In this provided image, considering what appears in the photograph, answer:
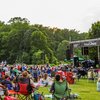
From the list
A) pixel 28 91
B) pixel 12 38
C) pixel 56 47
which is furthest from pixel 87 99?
pixel 56 47

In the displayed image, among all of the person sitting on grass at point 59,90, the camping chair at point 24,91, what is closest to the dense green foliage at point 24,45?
the camping chair at point 24,91

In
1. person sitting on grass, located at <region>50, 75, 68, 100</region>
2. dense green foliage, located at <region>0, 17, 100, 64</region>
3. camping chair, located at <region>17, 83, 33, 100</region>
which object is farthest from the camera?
dense green foliage, located at <region>0, 17, 100, 64</region>

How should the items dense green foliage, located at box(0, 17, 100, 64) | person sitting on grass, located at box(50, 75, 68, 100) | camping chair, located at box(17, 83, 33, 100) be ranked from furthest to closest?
dense green foliage, located at box(0, 17, 100, 64)
camping chair, located at box(17, 83, 33, 100)
person sitting on grass, located at box(50, 75, 68, 100)

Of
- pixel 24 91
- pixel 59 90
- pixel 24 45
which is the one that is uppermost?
pixel 24 45

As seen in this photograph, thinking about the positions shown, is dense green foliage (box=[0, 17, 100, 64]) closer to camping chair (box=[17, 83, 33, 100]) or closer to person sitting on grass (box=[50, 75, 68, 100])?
camping chair (box=[17, 83, 33, 100])

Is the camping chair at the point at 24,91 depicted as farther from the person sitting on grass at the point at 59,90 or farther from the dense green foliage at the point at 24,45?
the dense green foliage at the point at 24,45

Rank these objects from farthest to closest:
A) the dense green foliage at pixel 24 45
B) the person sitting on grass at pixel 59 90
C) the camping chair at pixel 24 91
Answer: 1. the dense green foliage at pixel 24 45
2. the camping chair at pixel 24 91
3. the person sitting on grass at pixel 59 90

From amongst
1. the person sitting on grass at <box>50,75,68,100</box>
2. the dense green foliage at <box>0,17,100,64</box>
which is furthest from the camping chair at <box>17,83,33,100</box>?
the dense green foliage at <box>0,17,100,64</box>

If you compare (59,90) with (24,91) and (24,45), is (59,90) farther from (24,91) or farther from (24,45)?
(24,45)

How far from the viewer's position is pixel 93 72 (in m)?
34.2

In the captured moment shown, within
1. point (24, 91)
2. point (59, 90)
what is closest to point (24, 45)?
point (24, 91)

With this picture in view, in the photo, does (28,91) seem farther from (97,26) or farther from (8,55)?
(8,55)

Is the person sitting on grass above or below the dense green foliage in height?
below

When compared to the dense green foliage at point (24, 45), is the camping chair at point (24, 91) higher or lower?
lower
